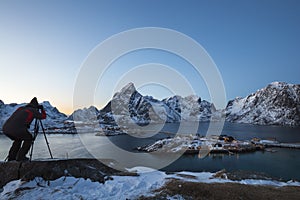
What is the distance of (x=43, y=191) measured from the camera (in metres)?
9.73

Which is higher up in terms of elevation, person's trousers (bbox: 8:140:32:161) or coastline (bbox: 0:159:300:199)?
person's trousers (bbox: 8:140:32:161)

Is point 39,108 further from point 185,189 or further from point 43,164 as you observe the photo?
point 185,189

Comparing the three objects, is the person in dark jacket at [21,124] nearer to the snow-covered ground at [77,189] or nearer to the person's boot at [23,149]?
the person's boot at [23,149]

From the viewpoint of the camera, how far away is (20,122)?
408 inches

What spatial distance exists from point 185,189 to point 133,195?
2.85 m

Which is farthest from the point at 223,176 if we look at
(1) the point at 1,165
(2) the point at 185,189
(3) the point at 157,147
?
(3) the point at 157,147

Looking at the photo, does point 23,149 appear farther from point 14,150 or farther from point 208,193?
point 208,193

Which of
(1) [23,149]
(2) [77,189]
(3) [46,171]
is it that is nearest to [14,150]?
(1) [23,149]

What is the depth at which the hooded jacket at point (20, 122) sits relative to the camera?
10266mm

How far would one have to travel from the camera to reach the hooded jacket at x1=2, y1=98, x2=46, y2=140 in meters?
10.3

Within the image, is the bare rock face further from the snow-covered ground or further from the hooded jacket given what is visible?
the hooded jacket

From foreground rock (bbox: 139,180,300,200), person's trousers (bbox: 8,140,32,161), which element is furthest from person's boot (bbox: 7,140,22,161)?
foreground rock (bbox: 139,180,300,200)

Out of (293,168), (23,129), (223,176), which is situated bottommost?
(293,168)

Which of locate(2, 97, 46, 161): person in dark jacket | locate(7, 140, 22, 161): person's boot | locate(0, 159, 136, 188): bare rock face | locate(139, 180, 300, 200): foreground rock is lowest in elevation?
locate(139, 180, 300, 200): foreground rock
